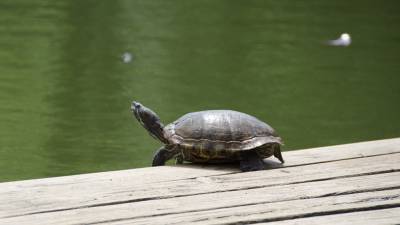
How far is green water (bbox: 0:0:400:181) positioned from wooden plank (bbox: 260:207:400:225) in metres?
3.28

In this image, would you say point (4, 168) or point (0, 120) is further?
point (0, 120)

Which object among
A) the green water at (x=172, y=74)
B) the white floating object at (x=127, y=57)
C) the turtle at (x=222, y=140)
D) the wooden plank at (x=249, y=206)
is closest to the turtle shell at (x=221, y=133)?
the turtle at (x=222, y=140)

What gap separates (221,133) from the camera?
319 cm

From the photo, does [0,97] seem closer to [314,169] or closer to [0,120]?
[0,120]

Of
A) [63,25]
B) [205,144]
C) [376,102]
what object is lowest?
[63,25]

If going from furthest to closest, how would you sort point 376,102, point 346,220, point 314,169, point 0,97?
point 376,102, point 0,97, point 314,169, point 346,220

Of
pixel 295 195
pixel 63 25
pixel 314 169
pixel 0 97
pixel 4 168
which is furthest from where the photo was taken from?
pixel 63 25

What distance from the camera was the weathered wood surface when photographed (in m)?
2.46

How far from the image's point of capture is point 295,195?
268cm

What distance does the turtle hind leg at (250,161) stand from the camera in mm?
3045

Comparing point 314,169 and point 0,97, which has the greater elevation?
point 314,169

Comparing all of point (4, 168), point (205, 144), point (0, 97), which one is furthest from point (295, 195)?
point (0, 97)

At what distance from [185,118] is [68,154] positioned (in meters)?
2.91

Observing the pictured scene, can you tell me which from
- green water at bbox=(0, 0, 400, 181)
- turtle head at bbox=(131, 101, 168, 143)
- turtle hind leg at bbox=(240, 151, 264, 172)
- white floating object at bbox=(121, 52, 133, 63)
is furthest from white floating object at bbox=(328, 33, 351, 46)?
turtle hind leg at bbox=(240, 151, 264, 172)
